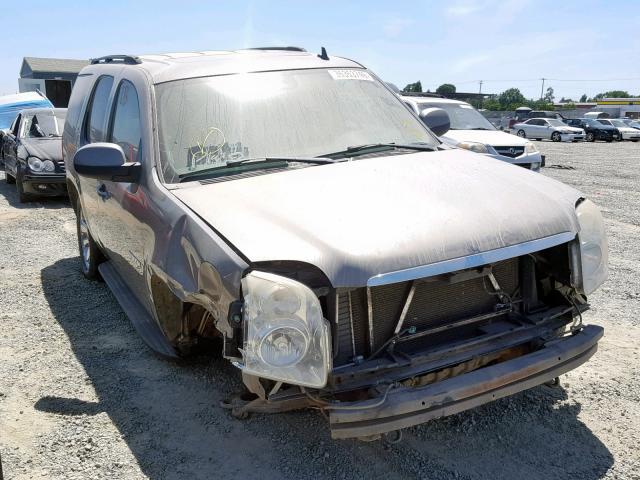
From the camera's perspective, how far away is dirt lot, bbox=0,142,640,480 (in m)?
2.94

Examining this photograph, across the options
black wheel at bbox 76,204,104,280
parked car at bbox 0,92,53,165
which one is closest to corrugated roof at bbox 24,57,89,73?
parked car at bbox 0,92,53,165

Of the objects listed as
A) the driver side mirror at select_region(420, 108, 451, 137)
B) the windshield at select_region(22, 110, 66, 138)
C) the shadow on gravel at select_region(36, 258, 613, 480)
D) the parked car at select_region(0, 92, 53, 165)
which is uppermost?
the parked car at select_region(0, 92, 53, 165)

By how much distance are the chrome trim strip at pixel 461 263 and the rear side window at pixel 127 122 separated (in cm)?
196

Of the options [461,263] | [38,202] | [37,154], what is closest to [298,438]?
[461,263]

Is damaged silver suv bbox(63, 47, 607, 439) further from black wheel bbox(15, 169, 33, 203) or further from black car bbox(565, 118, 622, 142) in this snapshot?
black car bbox(565, 118, 622, 142)

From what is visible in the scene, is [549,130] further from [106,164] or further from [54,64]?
[106,164]

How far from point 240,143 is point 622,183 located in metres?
11.9

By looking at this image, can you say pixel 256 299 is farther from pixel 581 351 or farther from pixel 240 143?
pixel 581 351

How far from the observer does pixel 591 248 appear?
3227mm

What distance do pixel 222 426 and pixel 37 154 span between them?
8.52 m

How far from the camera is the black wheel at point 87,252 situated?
5592mm

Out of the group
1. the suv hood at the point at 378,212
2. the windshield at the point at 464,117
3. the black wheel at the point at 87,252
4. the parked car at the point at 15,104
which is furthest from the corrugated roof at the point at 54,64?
the suv hood at the point at 378,212

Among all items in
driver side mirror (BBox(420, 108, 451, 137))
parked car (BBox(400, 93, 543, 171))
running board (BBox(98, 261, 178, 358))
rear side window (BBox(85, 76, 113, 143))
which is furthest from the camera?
parked car (BBox(400, 93, 543, 171))

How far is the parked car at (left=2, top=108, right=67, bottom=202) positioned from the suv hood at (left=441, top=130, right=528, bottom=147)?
6.96 m
